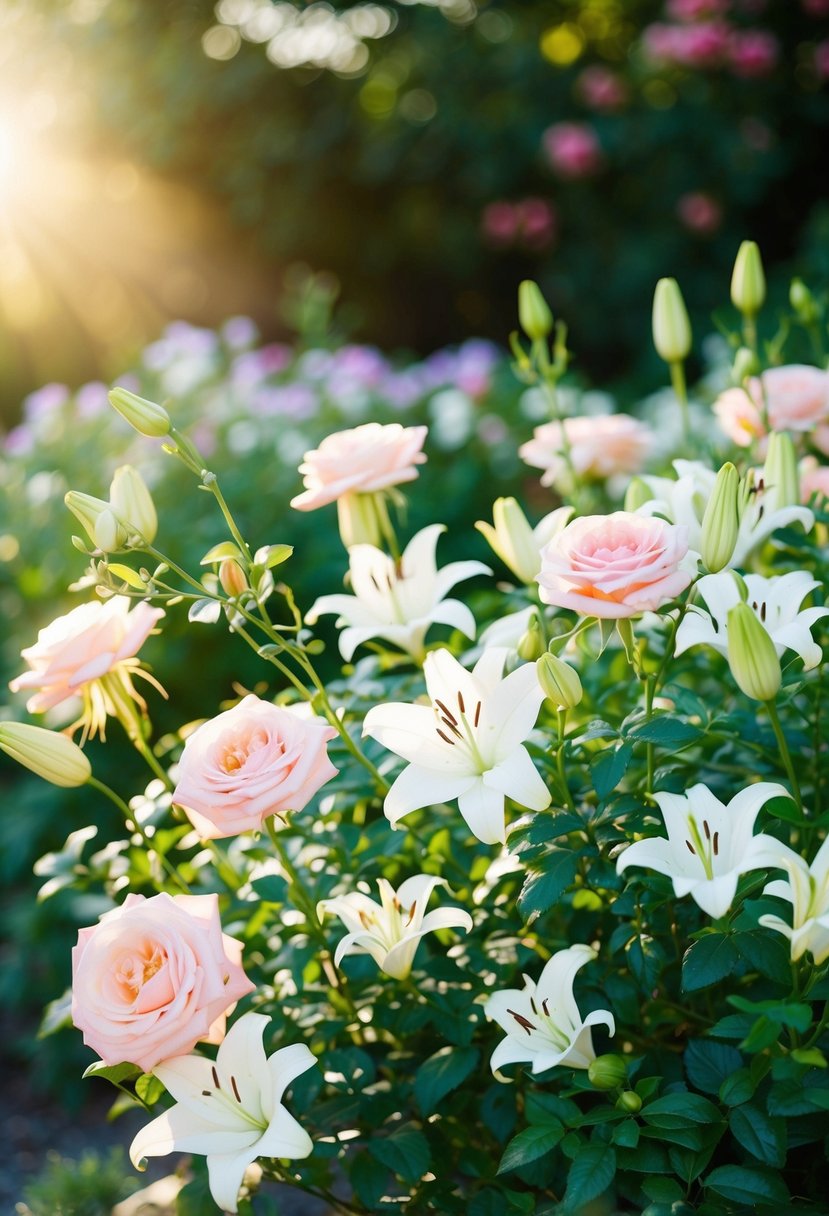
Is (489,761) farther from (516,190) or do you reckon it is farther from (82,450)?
(516,190)

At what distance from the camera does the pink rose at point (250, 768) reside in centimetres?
103

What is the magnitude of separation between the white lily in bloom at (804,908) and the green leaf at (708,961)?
0.24 ft

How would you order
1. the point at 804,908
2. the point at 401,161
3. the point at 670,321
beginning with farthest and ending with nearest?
the point at 401,161 < the point at 670,321 < the point at 804,908

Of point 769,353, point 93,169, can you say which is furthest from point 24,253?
point 769,353

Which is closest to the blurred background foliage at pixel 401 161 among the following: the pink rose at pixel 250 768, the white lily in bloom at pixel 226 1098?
the pink rose at pixel 250 768

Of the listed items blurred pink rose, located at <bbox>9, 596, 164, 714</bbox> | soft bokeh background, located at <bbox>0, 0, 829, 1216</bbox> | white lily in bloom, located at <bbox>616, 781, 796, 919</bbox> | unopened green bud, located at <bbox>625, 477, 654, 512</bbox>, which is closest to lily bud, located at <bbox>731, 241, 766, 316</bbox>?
unopened green bud, located at <bbox>625, 477, 654, 512</bbox>

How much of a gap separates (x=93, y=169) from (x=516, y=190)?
2.78m

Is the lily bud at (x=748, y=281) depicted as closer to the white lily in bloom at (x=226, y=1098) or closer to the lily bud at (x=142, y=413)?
the lily bud at (x=142, y=413)

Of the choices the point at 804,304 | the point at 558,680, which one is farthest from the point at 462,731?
the point at 804,304

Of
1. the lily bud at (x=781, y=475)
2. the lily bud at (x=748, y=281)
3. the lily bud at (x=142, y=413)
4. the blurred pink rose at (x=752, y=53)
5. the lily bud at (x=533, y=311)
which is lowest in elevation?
the blurred pink rose at (x=752, y=53)

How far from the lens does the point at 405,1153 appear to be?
3.83 ft

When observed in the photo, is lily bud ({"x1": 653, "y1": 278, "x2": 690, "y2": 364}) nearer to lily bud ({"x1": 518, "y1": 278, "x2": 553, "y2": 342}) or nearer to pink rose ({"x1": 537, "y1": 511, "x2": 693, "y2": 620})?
lily bud ({"x1": 518, "y1": 278, "x2": 553, "y2": 342})

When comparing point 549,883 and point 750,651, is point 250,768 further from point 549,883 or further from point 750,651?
point 750,651

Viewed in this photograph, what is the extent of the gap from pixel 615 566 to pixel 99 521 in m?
0.50
